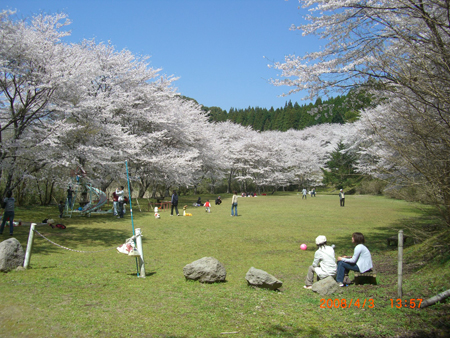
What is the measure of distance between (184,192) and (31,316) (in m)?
42.6

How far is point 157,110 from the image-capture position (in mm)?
30609

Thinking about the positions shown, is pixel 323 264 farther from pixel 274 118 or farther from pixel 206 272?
pixel 274 118

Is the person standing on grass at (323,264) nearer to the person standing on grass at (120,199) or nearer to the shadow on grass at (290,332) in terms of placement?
the shadow on grass at (290,332)

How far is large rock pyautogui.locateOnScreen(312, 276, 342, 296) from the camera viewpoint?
622 cm

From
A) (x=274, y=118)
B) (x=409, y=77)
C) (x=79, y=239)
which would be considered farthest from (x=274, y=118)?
(x=409, y=77)

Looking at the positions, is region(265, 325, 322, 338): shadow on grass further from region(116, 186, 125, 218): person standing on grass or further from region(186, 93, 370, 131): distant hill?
region(186, 93, 370, 131): distant hill

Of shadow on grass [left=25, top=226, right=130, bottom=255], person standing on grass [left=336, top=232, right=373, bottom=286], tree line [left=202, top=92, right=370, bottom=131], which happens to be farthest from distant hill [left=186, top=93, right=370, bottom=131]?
person standing on grass [left=336, top=232, right=373, bottom=286]

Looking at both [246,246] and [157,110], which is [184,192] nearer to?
[157,110]

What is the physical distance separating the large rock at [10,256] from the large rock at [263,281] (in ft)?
18.4

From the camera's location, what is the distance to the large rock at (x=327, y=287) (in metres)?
6.22

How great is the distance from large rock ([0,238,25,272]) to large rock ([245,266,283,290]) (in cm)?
561

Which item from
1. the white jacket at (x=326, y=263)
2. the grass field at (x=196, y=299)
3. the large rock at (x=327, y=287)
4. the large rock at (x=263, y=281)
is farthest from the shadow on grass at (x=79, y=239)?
the large rock at (x=327, y=287)
